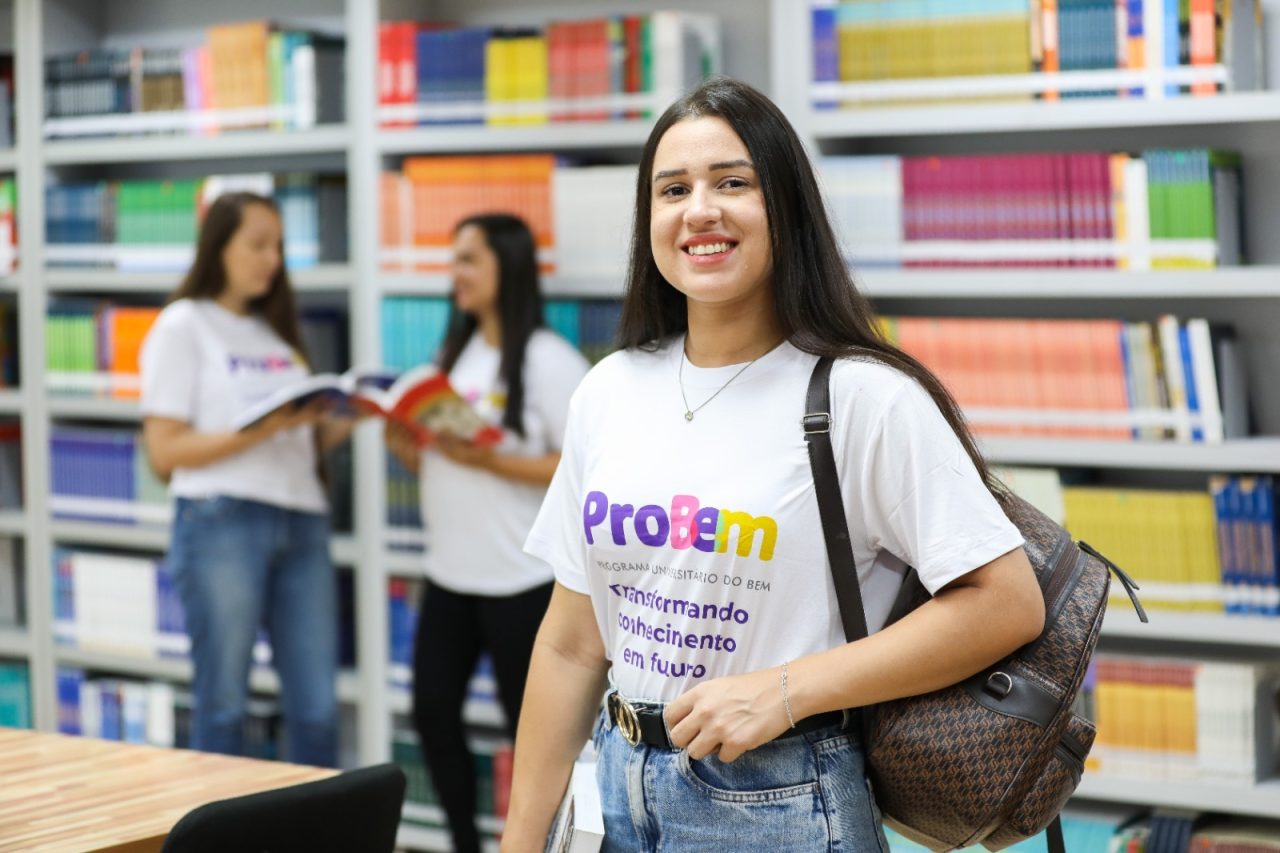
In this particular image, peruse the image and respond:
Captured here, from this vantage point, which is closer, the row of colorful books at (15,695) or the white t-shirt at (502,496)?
the white t-shirt at (502,496)

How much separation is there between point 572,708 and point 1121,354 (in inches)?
77.1

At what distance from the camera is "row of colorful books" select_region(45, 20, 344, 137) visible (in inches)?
174

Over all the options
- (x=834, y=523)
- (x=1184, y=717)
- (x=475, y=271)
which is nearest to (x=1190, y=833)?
(x=1184, y=717)

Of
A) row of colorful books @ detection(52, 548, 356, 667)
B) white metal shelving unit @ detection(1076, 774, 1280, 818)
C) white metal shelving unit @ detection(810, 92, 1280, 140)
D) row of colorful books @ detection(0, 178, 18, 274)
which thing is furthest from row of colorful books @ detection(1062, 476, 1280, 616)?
row of colorful books @ detection(0, 178, 18, 274)

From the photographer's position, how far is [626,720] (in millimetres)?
1808

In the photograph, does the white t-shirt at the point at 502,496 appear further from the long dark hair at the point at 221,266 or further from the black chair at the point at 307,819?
the black chair at the point at 307,819

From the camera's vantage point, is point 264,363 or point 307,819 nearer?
point 307,819

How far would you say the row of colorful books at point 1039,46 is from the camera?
335 cm

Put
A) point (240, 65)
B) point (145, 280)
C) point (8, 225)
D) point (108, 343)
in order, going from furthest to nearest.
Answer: point (8, 225), point (108, 343), point (145, 280), point (240, 65)

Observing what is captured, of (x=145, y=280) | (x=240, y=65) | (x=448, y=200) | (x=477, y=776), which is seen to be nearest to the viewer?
(x=448, y=200)

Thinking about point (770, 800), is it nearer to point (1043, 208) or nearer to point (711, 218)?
point (711, 218)

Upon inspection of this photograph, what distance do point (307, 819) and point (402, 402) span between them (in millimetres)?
1697

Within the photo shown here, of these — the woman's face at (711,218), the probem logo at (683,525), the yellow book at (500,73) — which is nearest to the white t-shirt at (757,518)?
the probem logo at (683,525)

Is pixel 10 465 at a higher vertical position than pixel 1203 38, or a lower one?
lower
